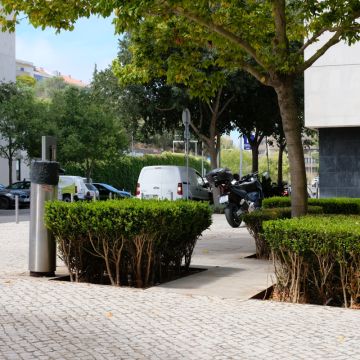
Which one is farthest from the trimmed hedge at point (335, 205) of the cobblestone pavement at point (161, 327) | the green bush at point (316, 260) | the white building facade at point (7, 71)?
the white building facade at point (7, 71)

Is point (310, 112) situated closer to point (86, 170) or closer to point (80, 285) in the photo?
point (80, 285)

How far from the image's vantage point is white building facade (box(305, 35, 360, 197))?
2252 cm

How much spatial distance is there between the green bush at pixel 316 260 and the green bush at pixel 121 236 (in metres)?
1.33

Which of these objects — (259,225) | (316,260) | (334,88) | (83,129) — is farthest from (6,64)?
(316,260)

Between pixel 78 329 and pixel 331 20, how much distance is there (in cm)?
690

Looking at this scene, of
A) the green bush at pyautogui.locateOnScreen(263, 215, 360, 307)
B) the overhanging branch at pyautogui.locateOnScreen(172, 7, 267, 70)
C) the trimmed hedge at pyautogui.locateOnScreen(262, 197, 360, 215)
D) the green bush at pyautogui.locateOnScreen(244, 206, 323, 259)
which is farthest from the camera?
the trimmed hedge at pyautogui.locateOnScreen(262, 197, 360, 215)

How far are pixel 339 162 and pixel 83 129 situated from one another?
80.9ft

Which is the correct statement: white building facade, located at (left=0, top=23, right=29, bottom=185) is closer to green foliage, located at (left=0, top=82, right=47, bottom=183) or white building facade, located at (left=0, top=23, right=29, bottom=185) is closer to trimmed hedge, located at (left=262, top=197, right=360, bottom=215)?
green foliage, located at (left=0, top=82, right=47, bottom=183)

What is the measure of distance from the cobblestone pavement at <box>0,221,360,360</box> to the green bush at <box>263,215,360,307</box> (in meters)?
0.26

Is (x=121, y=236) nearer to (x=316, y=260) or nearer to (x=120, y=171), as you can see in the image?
(x=316, y=260)

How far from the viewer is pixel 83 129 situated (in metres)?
45.2

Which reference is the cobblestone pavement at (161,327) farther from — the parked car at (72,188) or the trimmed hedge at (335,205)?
the parked car at (72,188)

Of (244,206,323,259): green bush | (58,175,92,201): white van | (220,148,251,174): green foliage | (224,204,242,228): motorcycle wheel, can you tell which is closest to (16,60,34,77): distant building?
(220,148,251,174): green foliage

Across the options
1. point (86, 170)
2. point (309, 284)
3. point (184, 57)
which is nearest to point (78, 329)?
point (309, 284)
